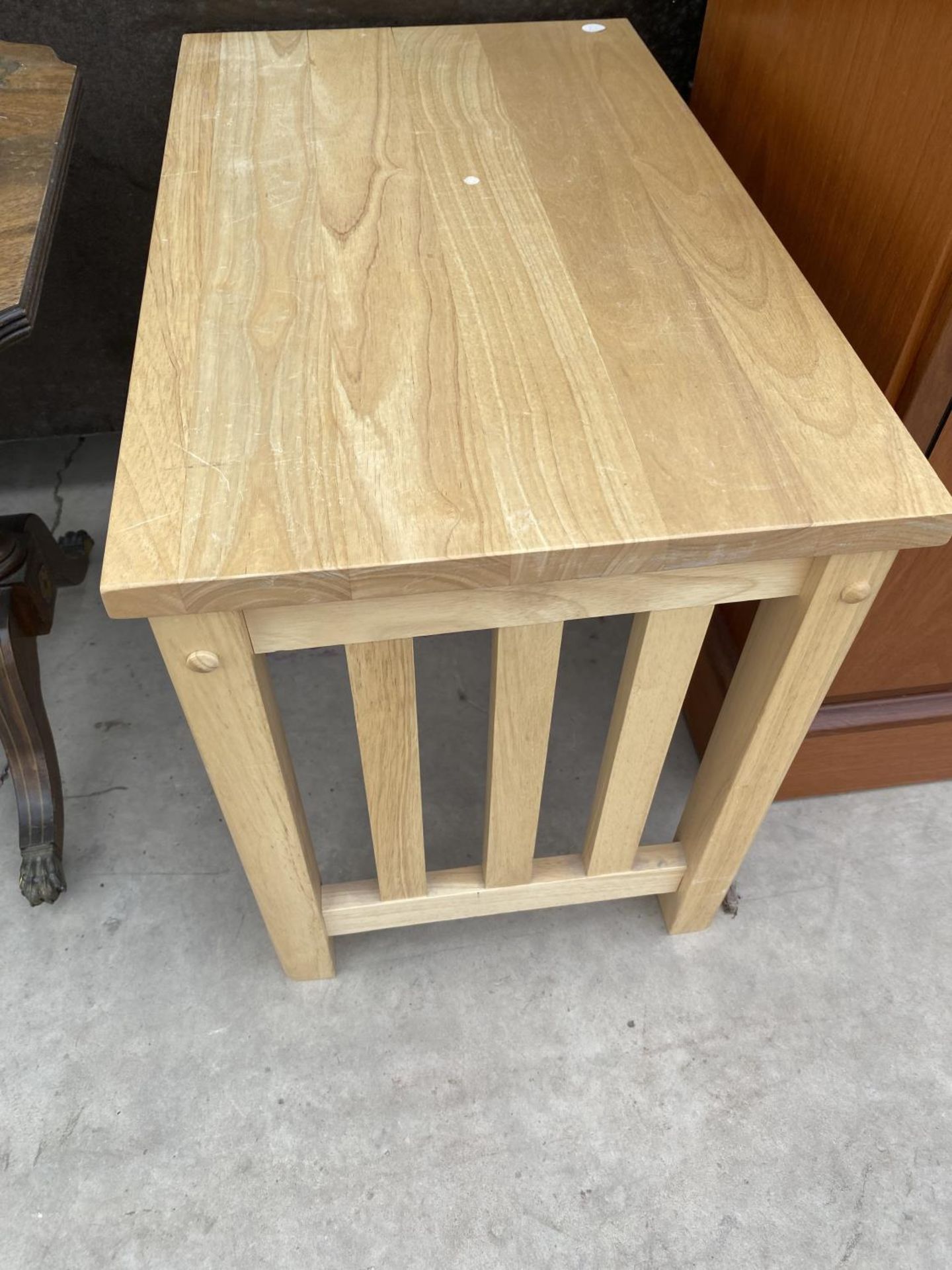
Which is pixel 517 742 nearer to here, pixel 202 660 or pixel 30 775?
pixel 202 660

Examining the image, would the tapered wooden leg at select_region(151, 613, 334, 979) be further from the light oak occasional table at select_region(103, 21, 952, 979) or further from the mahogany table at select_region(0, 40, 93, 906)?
the mahogany table at select_region(0, 40, 93, 906)

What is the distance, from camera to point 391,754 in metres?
0.76

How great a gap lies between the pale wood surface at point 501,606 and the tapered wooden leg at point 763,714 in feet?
0.13

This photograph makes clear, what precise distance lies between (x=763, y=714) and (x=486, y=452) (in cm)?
35

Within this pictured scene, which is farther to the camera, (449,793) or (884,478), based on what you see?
(449,793)

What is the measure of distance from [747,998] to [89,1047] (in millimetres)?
753

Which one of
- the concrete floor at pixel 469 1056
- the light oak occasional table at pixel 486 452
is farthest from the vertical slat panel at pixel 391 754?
the concrete floor at pixel 469 1056

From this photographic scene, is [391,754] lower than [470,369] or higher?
lower

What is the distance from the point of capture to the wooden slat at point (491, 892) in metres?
0.97

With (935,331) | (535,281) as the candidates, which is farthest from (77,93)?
(935,331)

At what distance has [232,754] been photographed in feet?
2.33

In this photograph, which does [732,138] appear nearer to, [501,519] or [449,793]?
[501,519]

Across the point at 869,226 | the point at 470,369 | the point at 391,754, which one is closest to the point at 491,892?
the point at 391,754

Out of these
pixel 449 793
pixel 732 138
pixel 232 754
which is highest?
pixel 732 138
